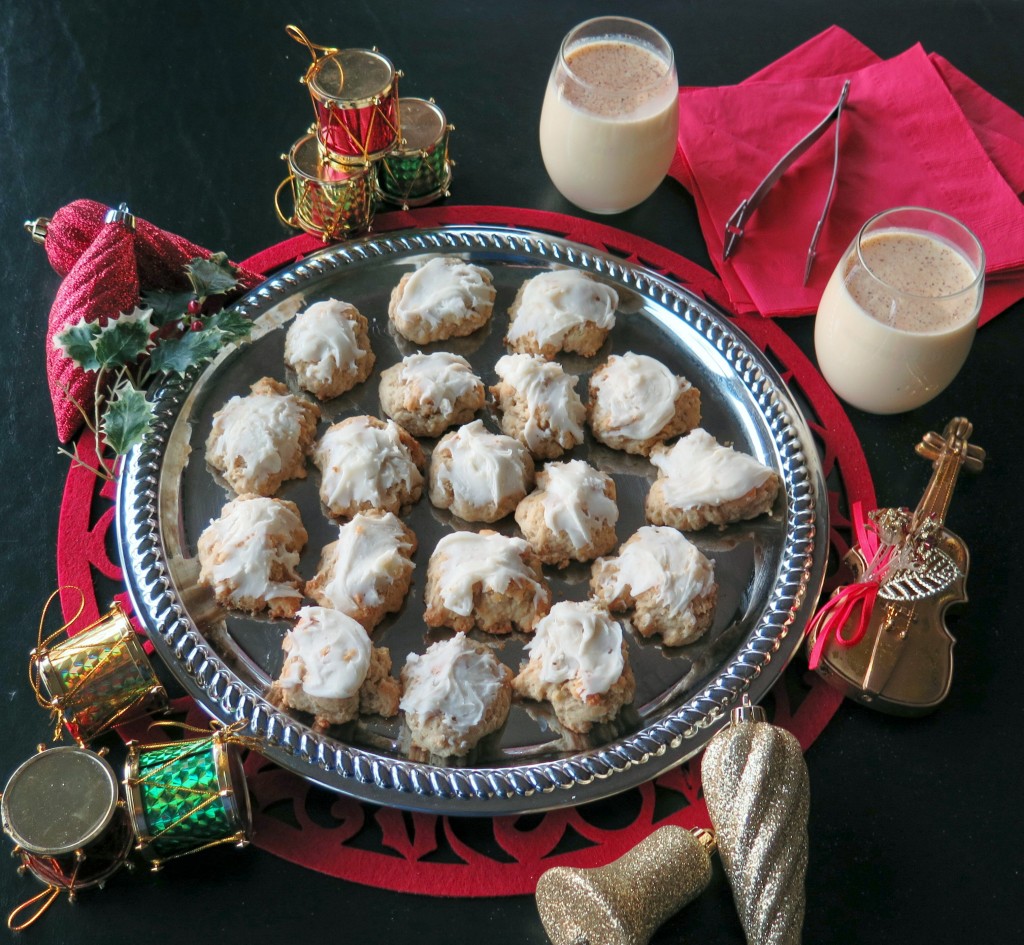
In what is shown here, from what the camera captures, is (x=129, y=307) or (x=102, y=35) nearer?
(x=129, y=307)

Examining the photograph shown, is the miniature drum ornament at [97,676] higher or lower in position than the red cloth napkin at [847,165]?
lower

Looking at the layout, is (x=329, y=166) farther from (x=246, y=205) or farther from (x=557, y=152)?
(x=557, y=152)

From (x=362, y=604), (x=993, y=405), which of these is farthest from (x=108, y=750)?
(x=993, y=405)

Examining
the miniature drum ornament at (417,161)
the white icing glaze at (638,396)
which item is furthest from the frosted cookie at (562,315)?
the miniature drum ornament at (417,161)

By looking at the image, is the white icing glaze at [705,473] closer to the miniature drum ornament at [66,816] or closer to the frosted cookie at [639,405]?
the frosted cookie at [639,405]

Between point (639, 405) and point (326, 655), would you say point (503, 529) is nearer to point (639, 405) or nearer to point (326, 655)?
point (639, 405)

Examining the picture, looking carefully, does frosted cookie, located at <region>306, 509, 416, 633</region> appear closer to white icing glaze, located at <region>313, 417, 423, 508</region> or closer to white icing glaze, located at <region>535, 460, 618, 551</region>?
white icing glaze, located at <region>313, 417, 423, 508</region>
